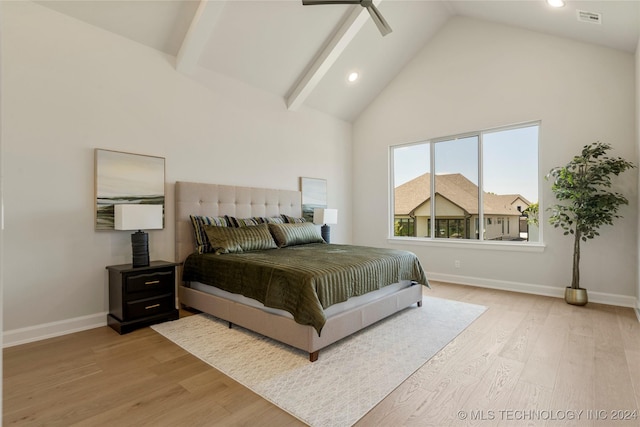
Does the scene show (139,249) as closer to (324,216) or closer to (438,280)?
(324,216)

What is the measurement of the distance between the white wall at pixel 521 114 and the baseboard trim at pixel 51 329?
4.42 m

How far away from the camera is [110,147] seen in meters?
3.64

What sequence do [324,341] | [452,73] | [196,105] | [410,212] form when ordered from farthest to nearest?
[410,212] → [452,73] → [196,105] → [324,341]

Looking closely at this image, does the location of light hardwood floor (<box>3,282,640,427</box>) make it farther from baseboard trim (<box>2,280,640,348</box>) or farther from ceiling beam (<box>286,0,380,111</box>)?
ceiling beam (<box>286,0,380,111</box>)

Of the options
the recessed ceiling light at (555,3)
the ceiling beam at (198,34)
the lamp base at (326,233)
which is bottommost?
the lamp base at (326,233)

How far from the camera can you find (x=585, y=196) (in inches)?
156

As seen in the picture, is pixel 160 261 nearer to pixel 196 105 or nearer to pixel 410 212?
pixel 196 105

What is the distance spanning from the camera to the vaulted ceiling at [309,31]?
3592 millimetres

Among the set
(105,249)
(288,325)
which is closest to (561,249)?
(288,325)

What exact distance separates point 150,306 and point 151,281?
25 cm

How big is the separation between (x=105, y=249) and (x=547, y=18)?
222 inches

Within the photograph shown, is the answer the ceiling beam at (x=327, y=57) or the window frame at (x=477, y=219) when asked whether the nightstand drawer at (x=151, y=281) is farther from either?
the window frame at (x=477, y=219)

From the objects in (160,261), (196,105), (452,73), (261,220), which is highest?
(452,73)

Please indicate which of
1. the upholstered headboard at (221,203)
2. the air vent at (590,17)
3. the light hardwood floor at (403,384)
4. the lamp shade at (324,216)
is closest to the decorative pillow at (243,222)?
the upholstered headboard at (221,203)
